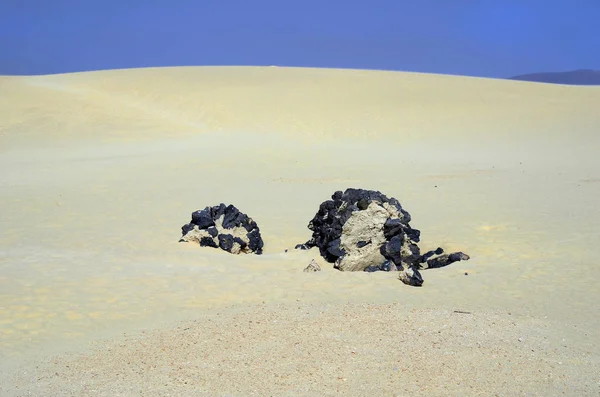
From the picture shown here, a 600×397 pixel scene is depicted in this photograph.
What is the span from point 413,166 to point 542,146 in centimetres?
798

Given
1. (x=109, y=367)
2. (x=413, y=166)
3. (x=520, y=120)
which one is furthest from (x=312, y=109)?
(x=109, y=367)

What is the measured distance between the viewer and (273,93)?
40531 mm

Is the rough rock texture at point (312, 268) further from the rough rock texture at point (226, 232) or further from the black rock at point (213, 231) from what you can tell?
the black rock at point (213, 231)

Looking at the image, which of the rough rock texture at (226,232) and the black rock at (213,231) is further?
the black rock at (213,231)

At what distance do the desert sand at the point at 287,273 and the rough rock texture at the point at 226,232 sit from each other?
0.36 meters

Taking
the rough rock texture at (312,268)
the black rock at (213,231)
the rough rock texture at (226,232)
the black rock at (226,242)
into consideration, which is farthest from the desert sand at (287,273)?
the black rock at (226,242)

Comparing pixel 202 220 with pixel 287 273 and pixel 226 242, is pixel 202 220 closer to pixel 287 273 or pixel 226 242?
pixel 226 242

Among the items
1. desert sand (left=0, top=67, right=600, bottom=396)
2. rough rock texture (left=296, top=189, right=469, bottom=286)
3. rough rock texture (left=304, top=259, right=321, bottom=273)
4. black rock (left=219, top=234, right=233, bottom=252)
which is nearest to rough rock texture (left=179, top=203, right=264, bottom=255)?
black rock (left=219, top=234, right=233, bottom=252)

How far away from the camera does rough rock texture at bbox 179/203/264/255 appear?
12547 millimetres

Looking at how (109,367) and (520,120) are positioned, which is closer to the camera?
(109,367)

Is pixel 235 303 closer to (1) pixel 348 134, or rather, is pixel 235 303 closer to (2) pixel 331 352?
(2) pixel 331 352

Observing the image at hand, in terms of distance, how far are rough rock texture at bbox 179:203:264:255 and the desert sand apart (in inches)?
14.1

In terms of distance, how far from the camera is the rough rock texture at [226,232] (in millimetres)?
12547

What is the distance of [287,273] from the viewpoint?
1032cm
